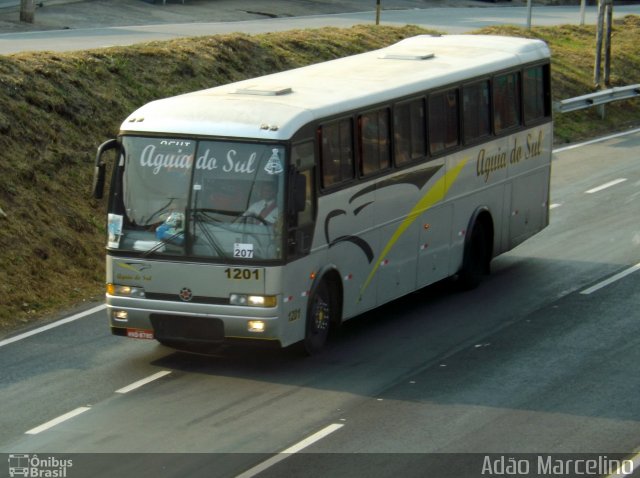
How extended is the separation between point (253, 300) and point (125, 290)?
139 cm

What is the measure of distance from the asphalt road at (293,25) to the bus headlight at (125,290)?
13508mm

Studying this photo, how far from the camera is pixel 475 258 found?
19094mm

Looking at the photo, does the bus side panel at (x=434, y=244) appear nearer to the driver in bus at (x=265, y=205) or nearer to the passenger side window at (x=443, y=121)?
the passenger side window at (x=443, y=121)

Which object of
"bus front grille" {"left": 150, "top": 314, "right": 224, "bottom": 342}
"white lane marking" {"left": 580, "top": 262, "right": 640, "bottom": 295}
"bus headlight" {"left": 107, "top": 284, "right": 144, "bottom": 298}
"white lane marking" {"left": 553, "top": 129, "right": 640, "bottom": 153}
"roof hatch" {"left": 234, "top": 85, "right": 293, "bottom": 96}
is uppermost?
"roof hatch" {"left": 234, "top": 85, "right": 293, "bottom": 96}

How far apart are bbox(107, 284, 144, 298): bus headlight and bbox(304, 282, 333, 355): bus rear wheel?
1.78 meters

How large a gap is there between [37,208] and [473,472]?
10069 millimetres

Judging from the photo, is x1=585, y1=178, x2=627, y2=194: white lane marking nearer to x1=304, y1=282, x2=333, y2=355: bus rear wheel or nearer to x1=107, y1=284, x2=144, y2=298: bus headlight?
x1=304, y1=282, x2=333, y2=355: bus rear wheel

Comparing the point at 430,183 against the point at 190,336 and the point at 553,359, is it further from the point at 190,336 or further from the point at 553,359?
the point at 190,336

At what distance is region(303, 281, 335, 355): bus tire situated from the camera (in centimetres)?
1504

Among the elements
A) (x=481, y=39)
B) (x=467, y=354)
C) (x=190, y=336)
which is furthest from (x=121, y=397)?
(x=481, y=39)

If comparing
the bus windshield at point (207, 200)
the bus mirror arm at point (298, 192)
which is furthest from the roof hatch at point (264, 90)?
the bus mirror arm at point (298, 192)

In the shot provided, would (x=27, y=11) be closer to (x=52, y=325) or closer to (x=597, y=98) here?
(x=597, y=98)

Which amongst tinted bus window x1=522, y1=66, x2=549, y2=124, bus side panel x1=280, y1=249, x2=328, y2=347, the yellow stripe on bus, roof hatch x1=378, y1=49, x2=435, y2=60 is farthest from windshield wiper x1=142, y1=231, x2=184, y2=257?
tinted bus window x1=522, y1=66, x2=549, y2=124

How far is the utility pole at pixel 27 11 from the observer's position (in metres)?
35.3
